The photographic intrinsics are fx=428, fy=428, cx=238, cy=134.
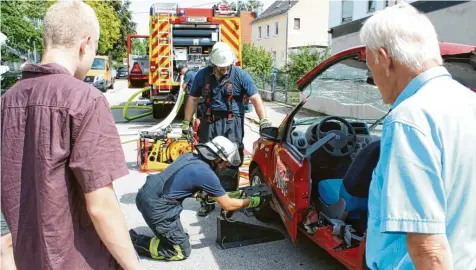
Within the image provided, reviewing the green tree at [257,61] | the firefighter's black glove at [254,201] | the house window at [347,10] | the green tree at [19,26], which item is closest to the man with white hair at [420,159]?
the firefighter's black glove at [254,201]

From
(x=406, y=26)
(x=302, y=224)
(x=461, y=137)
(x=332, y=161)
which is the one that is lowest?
(x=302, y=224)

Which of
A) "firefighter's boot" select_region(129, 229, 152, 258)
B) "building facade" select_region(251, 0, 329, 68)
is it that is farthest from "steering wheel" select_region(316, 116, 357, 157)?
"building facade" select_region(251, 0, 329, 68)

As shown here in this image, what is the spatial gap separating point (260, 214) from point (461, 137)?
12.0 feet

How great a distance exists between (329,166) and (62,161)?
9.75ft

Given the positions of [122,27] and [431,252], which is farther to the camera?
[122,27]

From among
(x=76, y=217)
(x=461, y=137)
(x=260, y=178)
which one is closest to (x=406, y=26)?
(x=461, y=137)

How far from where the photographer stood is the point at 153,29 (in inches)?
464

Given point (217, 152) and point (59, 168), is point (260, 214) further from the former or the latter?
point (59, 168)

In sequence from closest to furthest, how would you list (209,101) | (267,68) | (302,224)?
1. (302,224)
2. (209,101)
3. (267,68)

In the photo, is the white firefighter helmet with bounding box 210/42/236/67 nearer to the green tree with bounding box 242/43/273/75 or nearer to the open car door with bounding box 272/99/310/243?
the open car door with bounding box 272/99/310/243

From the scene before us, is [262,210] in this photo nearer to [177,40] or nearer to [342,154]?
[342,154]

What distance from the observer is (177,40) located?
12.6 metres

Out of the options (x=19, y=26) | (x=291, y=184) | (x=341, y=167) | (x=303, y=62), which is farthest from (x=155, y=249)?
(x=19, y=26)

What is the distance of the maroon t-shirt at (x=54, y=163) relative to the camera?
1528mm
